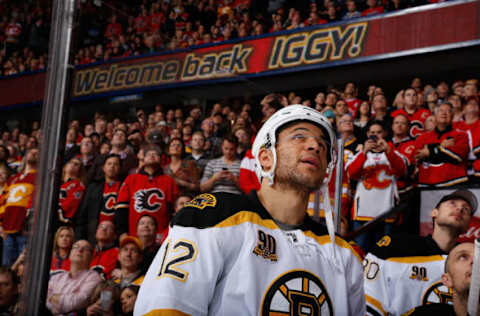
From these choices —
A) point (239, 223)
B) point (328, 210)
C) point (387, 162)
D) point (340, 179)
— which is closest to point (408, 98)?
point (387, 162)

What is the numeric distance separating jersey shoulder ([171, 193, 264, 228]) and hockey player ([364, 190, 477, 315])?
95 centimetres

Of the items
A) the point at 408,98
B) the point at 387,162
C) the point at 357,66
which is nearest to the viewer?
the point at 387,162

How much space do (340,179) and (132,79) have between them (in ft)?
3.76

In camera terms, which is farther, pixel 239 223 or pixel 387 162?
pixel 387 162

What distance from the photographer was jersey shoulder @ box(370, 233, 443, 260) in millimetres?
2258

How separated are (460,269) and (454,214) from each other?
67cm

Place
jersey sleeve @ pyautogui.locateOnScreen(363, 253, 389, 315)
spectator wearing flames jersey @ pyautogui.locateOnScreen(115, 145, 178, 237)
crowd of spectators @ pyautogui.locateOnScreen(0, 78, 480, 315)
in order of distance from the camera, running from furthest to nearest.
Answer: spectator wearing flames jersey @ pyautogui.locateOnScreen(115, 145, 178, 237)
jersey sleeve @ pyautogui.locateOnScreen(363, 253, 389, 315)
crowd of spectators @ pyautogui.locateOnScreen(0, 78, 480, 315)

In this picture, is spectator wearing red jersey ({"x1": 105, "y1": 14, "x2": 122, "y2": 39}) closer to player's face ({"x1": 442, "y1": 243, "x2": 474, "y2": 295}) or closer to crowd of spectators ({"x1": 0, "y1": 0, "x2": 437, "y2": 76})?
crowd of spectators ({"x1": 0, "y1": 0, "x2": 437, "y2": 76})

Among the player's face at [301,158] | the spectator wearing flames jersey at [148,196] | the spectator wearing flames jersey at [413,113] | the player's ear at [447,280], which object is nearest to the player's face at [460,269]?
the player's ear at [447,280]

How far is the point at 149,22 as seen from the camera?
2426mm

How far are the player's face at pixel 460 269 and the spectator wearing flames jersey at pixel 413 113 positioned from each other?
2319 millimetres

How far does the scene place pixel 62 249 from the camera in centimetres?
187

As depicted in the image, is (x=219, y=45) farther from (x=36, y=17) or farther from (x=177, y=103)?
(x=36, y=17)

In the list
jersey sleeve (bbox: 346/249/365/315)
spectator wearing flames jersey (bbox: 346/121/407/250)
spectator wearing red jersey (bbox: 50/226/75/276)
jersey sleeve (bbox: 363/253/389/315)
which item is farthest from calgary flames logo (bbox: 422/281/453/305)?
spectator wearing red jersey (bbox: 50/226/75/276)
